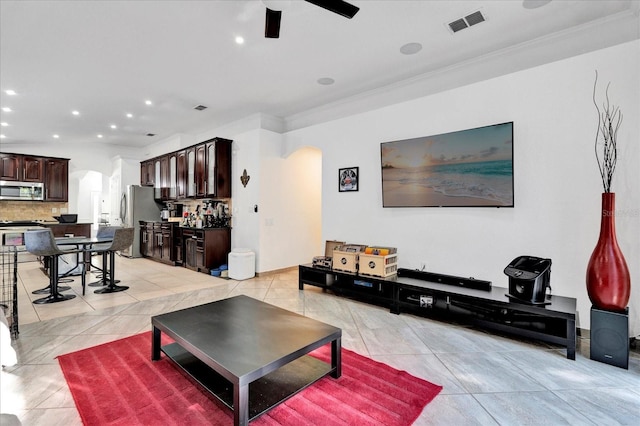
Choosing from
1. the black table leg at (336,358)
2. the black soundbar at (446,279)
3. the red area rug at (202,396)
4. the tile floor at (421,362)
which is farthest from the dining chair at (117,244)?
the black soundbar at (446,279)

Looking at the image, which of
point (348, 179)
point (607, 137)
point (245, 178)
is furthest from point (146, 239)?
point (607, 137)

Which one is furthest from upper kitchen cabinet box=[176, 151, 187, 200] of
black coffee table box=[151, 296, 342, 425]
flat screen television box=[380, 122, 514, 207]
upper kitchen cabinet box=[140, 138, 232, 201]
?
black coffee table box=[151, 296, 342, 425]

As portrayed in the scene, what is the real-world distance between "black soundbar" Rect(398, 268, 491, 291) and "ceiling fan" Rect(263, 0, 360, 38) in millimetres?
2846

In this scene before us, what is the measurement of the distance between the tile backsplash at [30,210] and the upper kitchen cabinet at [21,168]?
0.75 metres

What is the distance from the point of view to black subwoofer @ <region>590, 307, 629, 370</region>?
236 centimetres

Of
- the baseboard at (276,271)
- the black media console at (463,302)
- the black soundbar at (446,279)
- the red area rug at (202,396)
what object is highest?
the black soundbar at (446,279)

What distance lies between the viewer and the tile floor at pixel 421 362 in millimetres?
1841

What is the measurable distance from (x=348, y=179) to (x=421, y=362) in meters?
3.03

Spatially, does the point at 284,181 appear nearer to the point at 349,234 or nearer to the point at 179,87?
the point at 349,234

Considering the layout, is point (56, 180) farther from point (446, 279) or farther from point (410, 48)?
point (446, 279)

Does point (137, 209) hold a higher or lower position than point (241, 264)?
higher

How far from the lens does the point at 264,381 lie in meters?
2.01

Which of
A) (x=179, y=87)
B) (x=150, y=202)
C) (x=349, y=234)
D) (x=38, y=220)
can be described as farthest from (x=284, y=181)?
(x=38, y=220)

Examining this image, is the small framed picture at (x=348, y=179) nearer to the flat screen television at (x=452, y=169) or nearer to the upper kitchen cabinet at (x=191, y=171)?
the flat screen television at (x=452, y=169)
